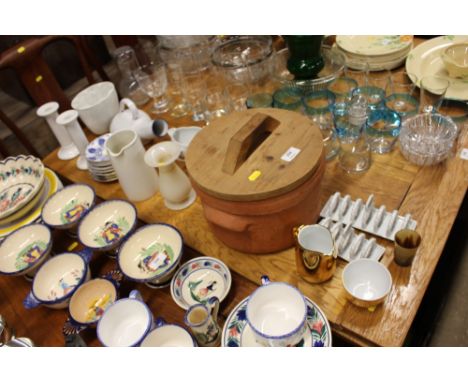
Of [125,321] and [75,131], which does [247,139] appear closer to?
[125,321]

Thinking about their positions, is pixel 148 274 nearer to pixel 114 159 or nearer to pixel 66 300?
pixel 66 300

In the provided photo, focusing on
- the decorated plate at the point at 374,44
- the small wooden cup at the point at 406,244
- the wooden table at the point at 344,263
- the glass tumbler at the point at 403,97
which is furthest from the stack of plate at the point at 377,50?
the small wooden cup at the point at 406,244

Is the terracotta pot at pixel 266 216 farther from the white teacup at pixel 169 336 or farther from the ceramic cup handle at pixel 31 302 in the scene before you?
the ceramic cup handle at pixel 31 302

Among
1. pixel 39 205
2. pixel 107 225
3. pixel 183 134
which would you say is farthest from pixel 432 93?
pixel 39 205

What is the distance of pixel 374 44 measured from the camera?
4.80 feet

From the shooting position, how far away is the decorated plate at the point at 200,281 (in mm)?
935

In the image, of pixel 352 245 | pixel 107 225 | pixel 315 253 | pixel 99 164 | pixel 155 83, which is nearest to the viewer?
pixel 315 253

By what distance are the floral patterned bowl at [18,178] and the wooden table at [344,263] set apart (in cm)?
31

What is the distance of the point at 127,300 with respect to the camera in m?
0.88

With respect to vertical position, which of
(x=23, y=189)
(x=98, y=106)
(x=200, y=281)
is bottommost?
(x=200, y=281)

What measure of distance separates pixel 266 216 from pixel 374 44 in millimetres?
971

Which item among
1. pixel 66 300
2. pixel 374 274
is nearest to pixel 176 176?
pixel 66 300

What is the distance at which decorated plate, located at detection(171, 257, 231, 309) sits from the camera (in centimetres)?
93

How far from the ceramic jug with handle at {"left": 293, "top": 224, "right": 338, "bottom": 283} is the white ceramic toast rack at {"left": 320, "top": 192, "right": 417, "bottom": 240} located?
4.3 inches
